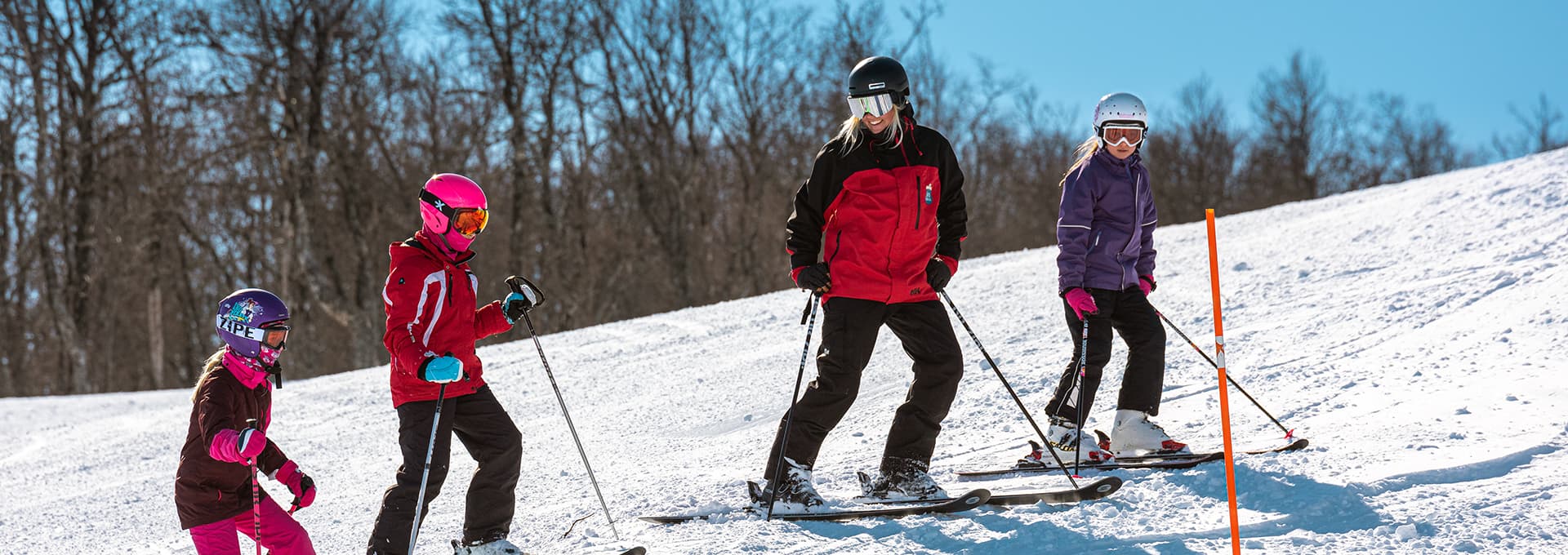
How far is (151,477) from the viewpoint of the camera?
7938mm

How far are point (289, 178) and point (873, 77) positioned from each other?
1947 centimetres

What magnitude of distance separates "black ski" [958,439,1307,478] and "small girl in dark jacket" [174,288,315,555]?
280 cm

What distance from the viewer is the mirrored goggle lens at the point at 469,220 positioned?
4074 millimetres

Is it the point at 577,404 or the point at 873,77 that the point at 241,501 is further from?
the point at 577,404

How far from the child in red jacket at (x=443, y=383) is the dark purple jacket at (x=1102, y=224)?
230 cm

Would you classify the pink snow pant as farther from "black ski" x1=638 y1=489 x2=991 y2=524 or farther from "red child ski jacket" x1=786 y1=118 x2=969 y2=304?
"red child ski jacket" x1=786 y1=118 x2=969 y2=304

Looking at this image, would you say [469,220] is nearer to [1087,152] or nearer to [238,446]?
[238,446]

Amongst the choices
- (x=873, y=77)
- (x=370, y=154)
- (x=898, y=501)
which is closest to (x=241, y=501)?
(x=898, y=501)

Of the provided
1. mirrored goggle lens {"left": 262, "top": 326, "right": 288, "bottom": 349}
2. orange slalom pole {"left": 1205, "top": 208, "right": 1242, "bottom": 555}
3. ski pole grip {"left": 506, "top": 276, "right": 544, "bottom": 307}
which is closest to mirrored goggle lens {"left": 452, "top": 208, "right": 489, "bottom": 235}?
ski pole grip {"left": 506, "top": 276, "right": 544, "bottom": 307}

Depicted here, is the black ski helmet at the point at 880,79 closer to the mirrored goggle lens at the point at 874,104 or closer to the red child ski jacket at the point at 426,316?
the mirrored goggle lens at the point at 874,104

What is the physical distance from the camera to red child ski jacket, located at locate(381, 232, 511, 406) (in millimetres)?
3918

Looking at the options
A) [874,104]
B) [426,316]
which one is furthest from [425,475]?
[874,104]

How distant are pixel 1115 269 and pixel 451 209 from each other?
2741 millimetres

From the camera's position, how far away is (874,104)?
14.4 feet
